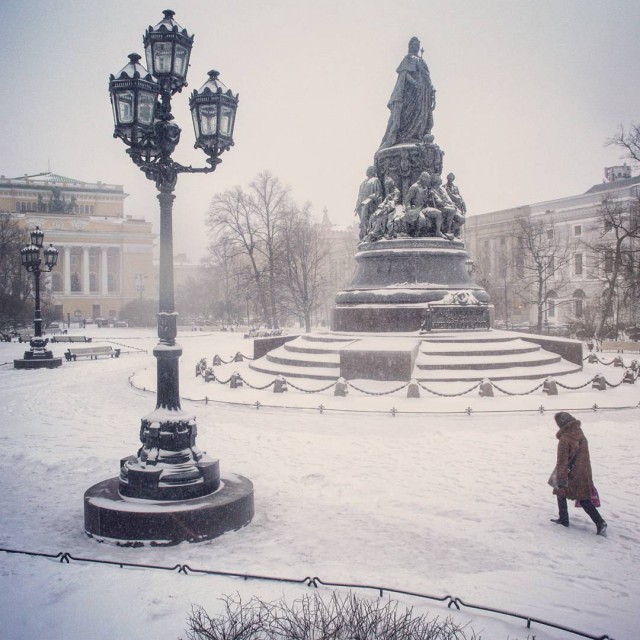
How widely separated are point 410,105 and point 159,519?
20235 mm

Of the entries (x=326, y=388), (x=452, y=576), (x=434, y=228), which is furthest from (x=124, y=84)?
(x=434, y=228)

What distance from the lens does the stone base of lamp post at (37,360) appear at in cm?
2445

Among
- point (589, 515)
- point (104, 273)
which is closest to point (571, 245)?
point (589, 515)

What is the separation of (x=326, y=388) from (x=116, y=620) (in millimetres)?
10810

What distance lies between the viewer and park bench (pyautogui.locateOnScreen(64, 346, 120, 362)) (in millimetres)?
27953

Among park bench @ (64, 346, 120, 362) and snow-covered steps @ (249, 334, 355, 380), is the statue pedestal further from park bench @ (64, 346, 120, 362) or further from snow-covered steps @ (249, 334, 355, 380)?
park bench @ (64, 346, 120, 362)

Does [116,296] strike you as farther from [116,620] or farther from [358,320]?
[116,620]

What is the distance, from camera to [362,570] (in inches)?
219

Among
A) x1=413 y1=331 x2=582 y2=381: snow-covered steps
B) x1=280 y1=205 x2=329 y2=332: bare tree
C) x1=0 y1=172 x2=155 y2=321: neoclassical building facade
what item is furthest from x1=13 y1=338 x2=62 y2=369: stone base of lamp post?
x1=0 y1=172 x2=155 y2=321: neoclassical building facade

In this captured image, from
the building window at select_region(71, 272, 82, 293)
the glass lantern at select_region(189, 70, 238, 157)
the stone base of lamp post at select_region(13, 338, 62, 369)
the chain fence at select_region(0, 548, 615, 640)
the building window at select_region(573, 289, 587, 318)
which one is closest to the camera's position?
the chain fence at select_region(0, 548, 615, 640)

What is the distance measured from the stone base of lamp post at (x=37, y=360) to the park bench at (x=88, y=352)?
6.59 ft

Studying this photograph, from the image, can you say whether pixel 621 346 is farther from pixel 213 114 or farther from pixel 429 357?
pixel 213 114

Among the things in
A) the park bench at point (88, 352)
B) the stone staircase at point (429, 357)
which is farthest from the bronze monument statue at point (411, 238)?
the park bench at point (88, 352)

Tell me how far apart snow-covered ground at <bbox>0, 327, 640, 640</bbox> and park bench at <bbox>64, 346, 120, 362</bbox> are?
14669 mm
